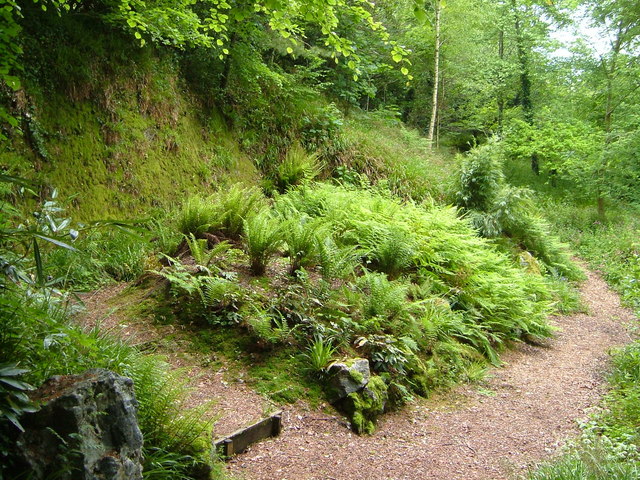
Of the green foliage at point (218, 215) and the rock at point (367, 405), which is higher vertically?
the green foliage at point (218, 215)

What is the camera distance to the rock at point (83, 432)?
220 centimetres

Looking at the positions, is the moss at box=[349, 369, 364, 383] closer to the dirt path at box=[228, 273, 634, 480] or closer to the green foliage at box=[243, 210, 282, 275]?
the dirt path at box=[228, 273, 634, 480]

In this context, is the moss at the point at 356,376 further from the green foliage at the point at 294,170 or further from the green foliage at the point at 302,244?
the green foliage at the point at 294,170

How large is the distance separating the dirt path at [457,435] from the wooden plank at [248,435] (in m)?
0.07

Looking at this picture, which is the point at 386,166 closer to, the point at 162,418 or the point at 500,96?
the point at 162,418

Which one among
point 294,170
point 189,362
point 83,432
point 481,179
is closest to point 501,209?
point 481,179

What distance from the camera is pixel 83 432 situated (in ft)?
7.50

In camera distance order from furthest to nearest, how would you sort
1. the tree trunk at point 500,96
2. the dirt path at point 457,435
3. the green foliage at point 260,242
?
the tree trunk at point 500,96
the green foliage at point 260,242
the dirt path at point 457,435

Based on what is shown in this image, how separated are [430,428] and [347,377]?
1.02m

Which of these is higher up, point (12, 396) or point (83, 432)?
point (12, 396)

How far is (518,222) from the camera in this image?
11.3 m

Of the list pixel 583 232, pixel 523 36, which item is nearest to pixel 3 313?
pixel 583 232

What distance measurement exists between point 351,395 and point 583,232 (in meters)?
14.4

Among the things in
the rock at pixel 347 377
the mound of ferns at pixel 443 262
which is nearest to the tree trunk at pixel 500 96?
the mound of ferns at pixel 443 262
